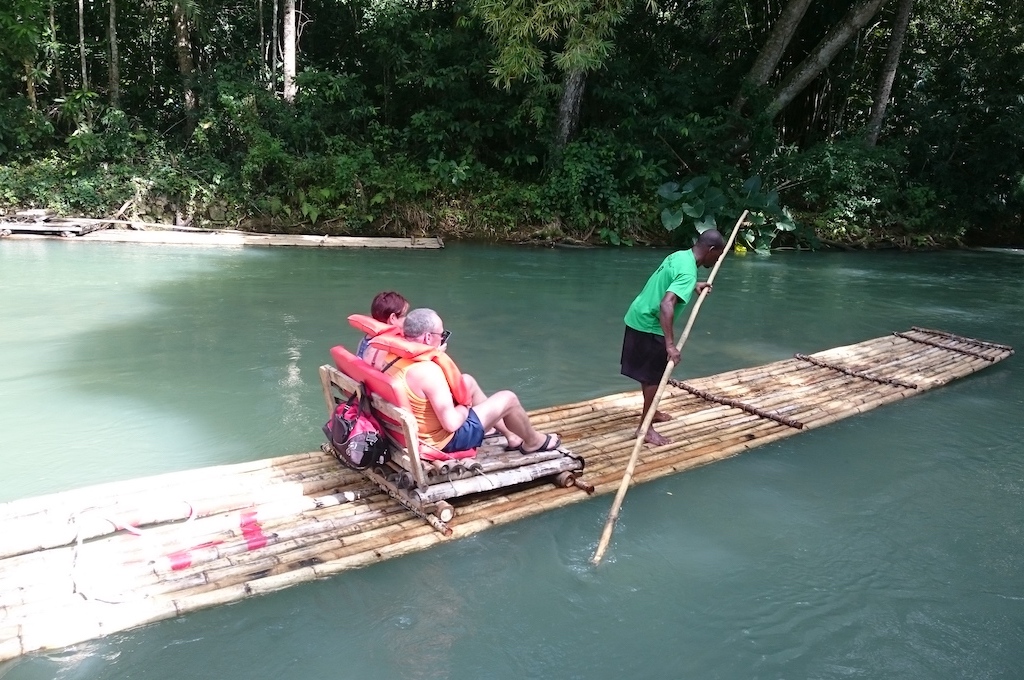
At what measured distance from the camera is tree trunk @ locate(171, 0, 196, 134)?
45.1 feet

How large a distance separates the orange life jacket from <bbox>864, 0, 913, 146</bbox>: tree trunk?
14.2 m

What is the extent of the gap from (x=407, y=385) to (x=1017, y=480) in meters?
3.47

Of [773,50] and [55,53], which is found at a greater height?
A: [773,50]

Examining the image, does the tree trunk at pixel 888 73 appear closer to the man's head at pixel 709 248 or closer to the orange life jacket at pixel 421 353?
the man's head at pixel 709 248

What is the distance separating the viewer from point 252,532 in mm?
2939

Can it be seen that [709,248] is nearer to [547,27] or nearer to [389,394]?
[389,394]

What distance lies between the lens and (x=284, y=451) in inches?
164

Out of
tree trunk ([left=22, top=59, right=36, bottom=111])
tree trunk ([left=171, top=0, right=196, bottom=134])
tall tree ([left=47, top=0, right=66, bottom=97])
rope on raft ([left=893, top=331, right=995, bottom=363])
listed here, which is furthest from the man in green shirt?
tall tree ([left=47, top=0, right=66, bottom=97])

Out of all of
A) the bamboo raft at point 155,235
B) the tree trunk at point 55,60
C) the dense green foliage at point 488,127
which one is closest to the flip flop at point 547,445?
the bamboo raft at point 155,235

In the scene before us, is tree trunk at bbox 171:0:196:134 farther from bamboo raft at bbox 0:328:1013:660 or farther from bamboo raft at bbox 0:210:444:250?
bamboo raft at bbox 0:328:1013:660

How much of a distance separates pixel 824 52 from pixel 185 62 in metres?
11.9

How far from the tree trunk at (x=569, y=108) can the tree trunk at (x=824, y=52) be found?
3589 mm

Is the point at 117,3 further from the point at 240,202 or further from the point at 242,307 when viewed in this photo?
the point at 242,307

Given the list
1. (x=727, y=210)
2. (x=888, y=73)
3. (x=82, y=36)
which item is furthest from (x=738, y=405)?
(x=82, y=36)
